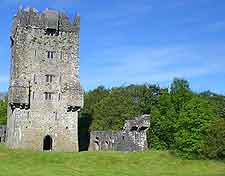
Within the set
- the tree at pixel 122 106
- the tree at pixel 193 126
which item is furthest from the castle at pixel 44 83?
the tree at pixel 122 106

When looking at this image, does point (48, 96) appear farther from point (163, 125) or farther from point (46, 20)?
point (163, 125)

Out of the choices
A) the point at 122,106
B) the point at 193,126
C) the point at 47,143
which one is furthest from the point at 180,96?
the point at 122,106

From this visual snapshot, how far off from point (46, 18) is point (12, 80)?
918 centimetres

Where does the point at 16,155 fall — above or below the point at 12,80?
below

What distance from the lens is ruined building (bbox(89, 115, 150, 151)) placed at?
65562 mm

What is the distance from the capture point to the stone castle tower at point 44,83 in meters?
58.1

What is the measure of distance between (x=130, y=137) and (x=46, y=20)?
1986 centimetres

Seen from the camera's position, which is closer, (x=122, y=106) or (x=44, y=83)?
(x=44, y=83)

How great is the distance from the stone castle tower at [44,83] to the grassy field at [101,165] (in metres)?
5.50

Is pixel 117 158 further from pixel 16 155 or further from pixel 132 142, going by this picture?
pixel 132 142

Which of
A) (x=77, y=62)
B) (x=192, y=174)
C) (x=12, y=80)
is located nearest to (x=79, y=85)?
(x=77, y=62)

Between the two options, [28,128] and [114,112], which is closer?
[28,128]

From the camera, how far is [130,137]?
2596 inches

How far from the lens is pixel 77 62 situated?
201 ft
